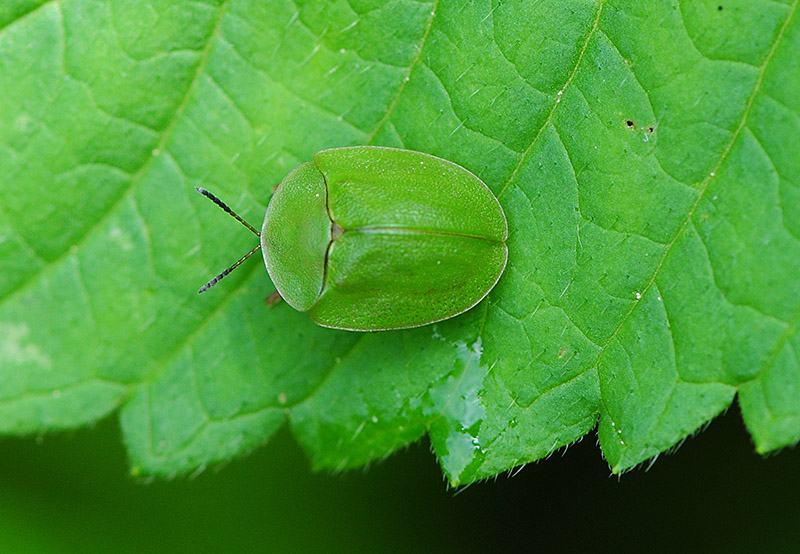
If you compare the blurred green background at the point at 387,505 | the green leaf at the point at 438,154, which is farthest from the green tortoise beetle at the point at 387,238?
the blurred green background at the point at 387,505

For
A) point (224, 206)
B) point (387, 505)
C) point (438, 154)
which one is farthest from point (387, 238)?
point (387, 505)

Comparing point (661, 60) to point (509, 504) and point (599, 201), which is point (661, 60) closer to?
point (599, 201)

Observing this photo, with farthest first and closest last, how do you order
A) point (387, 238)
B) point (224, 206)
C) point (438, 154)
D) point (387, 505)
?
point (387, 505)
point (224, 206)
point (438, 154)
point (387, 238)

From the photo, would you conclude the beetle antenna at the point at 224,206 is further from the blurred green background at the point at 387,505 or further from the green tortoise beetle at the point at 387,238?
the blurred green background at the point at 387,505

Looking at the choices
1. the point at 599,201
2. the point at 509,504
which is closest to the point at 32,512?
the point at 509,504

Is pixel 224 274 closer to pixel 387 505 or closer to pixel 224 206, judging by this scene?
pixel 224 206

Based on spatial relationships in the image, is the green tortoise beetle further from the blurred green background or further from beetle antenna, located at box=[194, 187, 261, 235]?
the blurred green background
